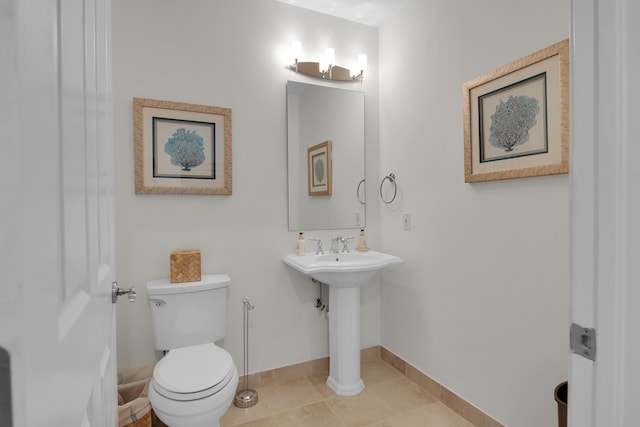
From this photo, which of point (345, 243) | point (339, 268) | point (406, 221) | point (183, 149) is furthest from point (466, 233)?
point (183, 149)

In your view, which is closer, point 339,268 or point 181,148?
point 339,268

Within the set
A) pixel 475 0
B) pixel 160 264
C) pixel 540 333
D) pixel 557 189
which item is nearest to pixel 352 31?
pixel 475 0

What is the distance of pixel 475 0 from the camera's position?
6.14 feet

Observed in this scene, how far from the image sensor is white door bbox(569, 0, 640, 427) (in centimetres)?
60

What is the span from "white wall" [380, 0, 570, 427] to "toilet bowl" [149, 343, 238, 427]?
1322 mm

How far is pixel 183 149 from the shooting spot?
2119 millimetres

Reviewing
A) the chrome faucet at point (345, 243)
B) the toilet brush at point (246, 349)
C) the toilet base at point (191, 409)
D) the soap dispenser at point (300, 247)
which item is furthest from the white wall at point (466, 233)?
the toilet base at point (191, 409)

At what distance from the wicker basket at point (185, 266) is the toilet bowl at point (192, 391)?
1.53 ft

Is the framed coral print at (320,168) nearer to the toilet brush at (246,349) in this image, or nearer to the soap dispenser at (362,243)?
the soap dispenser at (362,243)

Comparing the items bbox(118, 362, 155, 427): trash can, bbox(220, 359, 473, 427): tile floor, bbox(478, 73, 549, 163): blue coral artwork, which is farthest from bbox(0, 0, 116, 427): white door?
bbox(478, 73, 549, 163): blue coral artwork

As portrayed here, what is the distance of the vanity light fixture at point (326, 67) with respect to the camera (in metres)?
2.38

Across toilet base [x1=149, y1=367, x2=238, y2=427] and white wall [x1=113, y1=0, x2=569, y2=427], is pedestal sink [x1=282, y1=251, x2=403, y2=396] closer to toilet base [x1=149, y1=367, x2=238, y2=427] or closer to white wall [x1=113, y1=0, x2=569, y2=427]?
white wall [x1=113, y1=0, x2=569, y2=427]

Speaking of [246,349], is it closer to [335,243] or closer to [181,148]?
[335,243]

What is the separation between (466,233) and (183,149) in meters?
1.79
